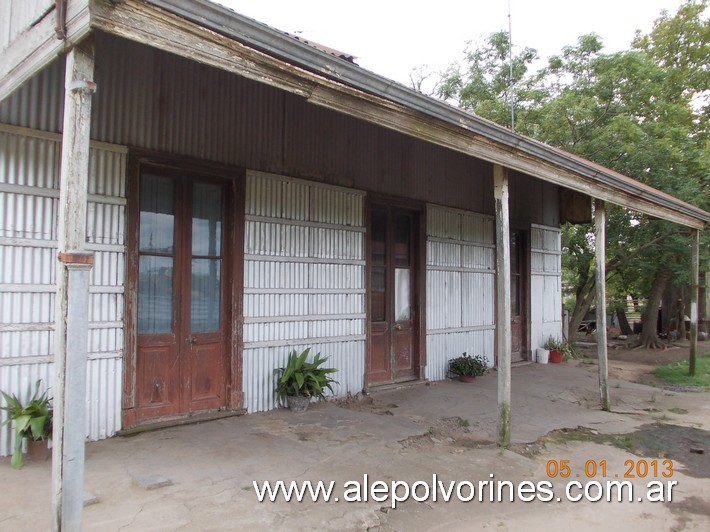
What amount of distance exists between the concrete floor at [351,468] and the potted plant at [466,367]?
123 centimetres

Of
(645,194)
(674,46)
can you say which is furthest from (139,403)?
(674,46)

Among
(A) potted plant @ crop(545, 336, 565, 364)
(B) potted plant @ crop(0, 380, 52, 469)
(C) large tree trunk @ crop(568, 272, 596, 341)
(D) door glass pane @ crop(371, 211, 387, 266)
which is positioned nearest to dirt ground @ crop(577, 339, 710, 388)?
(C) large tree trunk @ crop(568, 272, 596, 341)

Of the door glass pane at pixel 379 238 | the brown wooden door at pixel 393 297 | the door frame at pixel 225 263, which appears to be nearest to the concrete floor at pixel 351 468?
the door frame at pixel 225 263

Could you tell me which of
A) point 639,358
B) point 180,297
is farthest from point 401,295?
point 639,358

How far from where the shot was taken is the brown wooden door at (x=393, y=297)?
23.5 feet

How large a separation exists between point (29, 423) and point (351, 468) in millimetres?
2422

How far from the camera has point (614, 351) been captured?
14656 millimetres

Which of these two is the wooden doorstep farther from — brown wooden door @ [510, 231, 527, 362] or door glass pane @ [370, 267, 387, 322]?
brown wooden door @ [510, 231, 527, 362]

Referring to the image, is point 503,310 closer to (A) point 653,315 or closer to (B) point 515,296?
(B) point 515,296

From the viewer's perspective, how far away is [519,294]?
10.2 meters

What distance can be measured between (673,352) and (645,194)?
8.13 m

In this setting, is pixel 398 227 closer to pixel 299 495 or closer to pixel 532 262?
pixel 532 262

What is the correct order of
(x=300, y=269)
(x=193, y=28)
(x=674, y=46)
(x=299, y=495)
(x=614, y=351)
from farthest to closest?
(x=674, y=46), (x=614, y=351), (x=300, y=269), (x=299, y=495), (x=193, y=28)

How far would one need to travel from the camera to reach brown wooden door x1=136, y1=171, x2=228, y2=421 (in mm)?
4953
